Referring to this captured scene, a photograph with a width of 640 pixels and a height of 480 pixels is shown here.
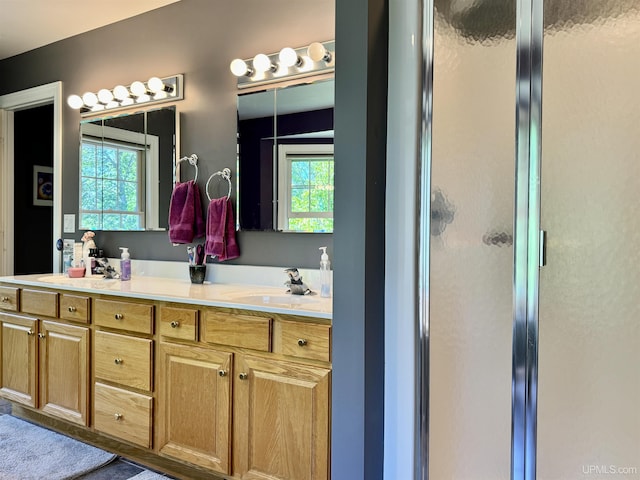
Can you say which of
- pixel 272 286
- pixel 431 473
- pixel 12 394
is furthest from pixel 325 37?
pixel 12 394

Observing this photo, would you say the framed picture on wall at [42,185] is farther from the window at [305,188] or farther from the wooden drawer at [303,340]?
the wooden drawer at [303,340]

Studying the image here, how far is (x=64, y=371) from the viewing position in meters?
2.31

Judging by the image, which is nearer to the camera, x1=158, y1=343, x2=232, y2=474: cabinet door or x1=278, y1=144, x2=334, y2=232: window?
x1=158, y1=343, x2=232, y2=474: cabinet door

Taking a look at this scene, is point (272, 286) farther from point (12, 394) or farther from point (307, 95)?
point (12, 394)

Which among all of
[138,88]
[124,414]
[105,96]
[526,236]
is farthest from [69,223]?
[526,236]

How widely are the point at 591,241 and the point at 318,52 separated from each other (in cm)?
153

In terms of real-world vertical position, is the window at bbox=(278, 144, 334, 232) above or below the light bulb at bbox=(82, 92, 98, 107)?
below

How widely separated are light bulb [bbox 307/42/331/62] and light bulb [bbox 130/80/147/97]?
1.15 meters

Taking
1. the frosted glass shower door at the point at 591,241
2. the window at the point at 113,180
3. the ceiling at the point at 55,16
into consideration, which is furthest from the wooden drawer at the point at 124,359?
the ceiling at the point at 55,16

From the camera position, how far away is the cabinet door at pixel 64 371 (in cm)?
223

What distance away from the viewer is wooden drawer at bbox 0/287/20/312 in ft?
8.39

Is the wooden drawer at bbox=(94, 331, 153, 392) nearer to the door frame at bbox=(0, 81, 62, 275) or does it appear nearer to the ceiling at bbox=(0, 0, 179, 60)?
the door frame at bbox=(0, 81, 62, 275)

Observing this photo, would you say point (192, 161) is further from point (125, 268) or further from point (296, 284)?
point (296, 284)

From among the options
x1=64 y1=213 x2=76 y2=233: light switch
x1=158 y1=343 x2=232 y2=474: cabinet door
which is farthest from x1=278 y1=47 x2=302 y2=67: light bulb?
x1=64 y1=213 x2=76 y2=233: light switch
